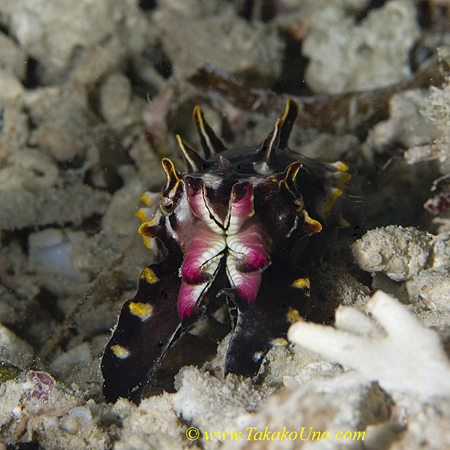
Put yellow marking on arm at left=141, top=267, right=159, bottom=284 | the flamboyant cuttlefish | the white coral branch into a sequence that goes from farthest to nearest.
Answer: yellow marking on arm at left=141, top=267, right=159, bottom=284
the flamboyant cuttlefish
the white coral branch

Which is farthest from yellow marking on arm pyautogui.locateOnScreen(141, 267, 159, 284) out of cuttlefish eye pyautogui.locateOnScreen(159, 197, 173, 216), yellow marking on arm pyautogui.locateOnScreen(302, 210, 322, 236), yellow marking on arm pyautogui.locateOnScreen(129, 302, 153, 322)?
yellow marking on arm pyautogui.locateOnScreen(302, 210, 322, 236)

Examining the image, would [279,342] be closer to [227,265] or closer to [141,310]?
[227,265]

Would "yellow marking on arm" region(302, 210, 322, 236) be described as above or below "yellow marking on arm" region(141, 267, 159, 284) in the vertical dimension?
above

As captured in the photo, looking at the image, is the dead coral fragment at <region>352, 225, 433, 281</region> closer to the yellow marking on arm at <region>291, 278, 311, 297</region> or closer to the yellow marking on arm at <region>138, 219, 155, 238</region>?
the yellow marking on arm at <region>291, 278, 311, 297</region>

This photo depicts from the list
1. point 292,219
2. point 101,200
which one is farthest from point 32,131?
point 292,219

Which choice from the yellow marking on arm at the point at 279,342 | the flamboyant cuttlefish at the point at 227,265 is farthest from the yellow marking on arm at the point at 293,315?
the yellow marking on arm at the point at 279,342

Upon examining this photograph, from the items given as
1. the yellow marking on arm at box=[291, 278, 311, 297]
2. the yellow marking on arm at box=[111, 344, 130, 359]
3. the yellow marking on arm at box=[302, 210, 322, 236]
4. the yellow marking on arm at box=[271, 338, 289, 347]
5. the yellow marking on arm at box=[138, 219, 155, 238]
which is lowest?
the yellow marking on arm at box=[111, 344, 130, 359]

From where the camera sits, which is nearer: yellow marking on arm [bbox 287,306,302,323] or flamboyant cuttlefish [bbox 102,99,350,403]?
flamboyant cuttlefish [bbox 102,99,350,403]
